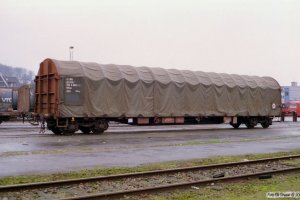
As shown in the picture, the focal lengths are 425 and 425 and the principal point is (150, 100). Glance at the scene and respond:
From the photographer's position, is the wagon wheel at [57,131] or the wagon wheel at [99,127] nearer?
the wagon wheel at [57,131]

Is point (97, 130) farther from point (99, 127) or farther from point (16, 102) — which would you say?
point (16, 102)

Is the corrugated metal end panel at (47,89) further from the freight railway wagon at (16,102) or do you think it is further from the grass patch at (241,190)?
the grass patch at (241,190)

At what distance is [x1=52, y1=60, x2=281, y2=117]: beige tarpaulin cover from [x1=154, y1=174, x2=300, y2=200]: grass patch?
1365cm

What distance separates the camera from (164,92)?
2591 centimetres

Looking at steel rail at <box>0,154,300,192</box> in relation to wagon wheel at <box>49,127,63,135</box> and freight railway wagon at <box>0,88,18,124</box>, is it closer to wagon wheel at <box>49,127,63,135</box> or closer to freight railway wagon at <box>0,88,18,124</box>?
wagon wheel at <box>49,127,63,135</box>

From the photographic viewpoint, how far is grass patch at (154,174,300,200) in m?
8.45

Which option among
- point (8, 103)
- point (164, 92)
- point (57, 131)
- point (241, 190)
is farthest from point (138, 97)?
point (241, 190)

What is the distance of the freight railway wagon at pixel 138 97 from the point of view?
22.4m

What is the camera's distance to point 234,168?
40.3 feet

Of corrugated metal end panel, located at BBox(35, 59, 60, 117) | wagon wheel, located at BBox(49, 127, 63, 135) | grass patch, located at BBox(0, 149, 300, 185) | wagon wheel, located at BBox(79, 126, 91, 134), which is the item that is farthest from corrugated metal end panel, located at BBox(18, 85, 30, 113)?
grass patch, located at BBox(0, 149, 300, 185)

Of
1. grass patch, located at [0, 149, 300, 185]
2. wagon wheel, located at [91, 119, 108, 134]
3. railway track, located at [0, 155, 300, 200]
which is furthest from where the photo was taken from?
wagon wheel, located at [91, 119, 108, 134]

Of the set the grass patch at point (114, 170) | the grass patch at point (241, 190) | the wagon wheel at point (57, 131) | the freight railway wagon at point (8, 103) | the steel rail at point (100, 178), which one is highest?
the freight railway wagon at point (8, 103)

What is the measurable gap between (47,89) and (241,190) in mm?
15904

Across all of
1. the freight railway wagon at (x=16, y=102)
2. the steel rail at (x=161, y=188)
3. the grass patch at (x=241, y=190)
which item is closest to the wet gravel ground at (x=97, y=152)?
the steel rail at (x=161, y=188)
